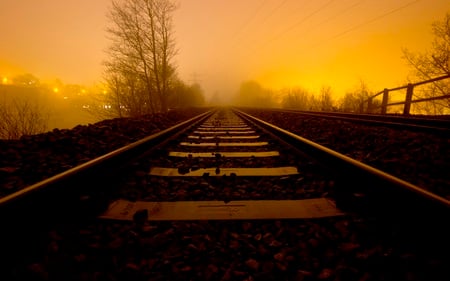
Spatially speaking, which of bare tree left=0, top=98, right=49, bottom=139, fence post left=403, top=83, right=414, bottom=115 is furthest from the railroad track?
bare tree left=0, top=98, right=49, bottom=139

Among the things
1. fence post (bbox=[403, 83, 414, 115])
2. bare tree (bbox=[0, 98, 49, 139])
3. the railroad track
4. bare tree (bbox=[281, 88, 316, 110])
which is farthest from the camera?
bare tree (bbox=[281, 88, 316, 110])

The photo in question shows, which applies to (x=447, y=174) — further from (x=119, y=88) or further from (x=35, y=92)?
(x=35, y=92)

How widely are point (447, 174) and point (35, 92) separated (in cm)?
15881

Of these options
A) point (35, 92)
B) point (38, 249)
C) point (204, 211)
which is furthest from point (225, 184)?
point (35, 92)

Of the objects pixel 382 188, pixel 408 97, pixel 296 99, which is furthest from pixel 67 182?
pixel 296 99

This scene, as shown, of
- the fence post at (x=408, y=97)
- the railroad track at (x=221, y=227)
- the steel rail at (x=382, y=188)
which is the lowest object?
the railroad track at (x=221, y=227)

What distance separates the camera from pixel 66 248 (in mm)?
1371

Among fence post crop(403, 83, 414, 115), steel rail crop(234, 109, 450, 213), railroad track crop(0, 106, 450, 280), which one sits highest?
fence post crop(403, 83, 414, 115)

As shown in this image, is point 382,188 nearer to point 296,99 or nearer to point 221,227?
point 221,227

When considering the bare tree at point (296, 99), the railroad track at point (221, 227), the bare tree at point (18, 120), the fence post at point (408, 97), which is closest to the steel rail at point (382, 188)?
the railroad track at point (221, 227)

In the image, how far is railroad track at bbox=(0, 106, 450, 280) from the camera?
122 centimetres

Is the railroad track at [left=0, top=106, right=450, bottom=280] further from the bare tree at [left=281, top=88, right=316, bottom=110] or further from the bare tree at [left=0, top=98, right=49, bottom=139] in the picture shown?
the bare tree at [left=281, top=88, right=316, bottom=110]

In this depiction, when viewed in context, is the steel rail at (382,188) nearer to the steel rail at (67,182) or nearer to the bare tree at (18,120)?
the steel rail at (67,182)

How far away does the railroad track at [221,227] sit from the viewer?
48.2 inches
